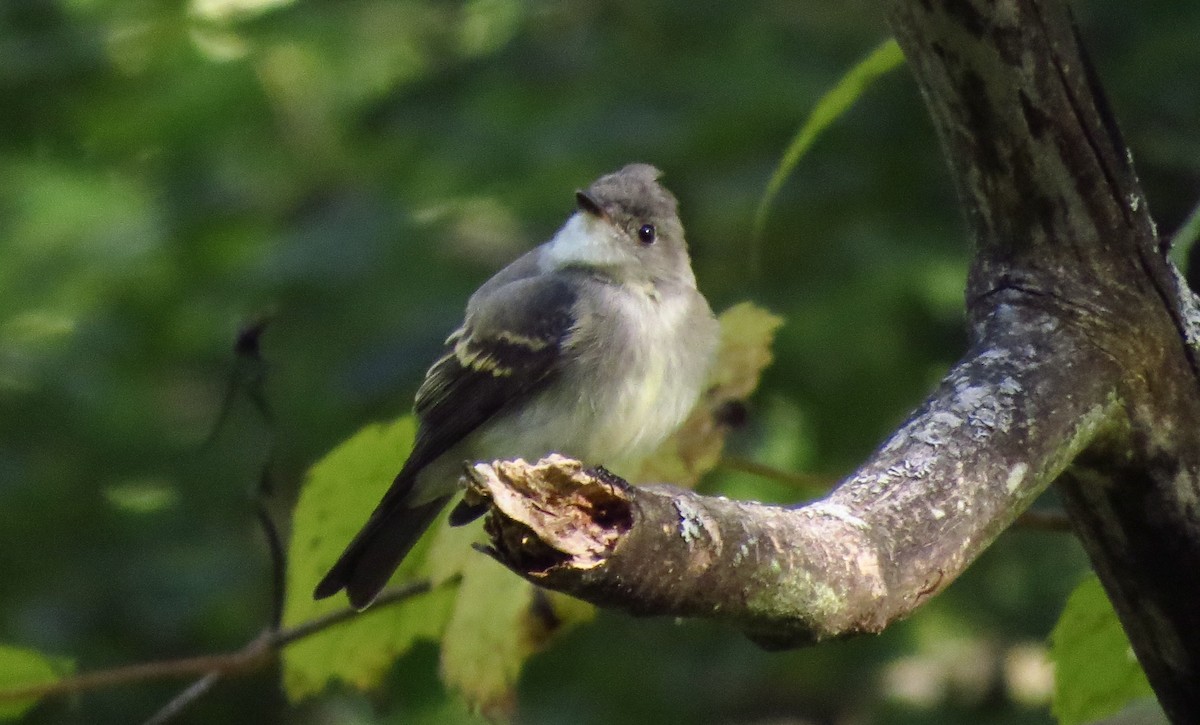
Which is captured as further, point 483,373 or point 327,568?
point 483,373

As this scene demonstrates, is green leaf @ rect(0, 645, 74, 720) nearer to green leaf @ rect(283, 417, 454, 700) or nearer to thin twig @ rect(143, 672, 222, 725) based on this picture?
thin twig @ rect(143, 672, 222, 725)

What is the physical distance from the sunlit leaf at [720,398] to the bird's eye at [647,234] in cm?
75

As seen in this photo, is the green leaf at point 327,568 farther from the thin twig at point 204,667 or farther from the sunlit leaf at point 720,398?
the sunlit leaf at point 720,398

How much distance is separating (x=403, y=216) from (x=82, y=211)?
63.7 inches

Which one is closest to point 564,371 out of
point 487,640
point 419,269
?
point 487,640

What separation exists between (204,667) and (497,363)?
1.00 meters

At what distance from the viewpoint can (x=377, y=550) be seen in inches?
125

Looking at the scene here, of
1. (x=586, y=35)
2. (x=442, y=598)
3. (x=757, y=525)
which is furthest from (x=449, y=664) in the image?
(x=586, y=35)

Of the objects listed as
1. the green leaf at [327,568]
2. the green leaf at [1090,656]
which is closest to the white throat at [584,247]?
the green leaf at [327,568]

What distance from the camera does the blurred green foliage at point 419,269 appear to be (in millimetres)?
5027

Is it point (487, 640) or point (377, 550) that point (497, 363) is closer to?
point (377, 550)

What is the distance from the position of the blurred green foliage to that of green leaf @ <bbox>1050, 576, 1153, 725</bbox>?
2291 millimetres

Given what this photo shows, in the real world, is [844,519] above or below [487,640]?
above

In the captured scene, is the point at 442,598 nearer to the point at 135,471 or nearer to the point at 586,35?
the point at 135,471
